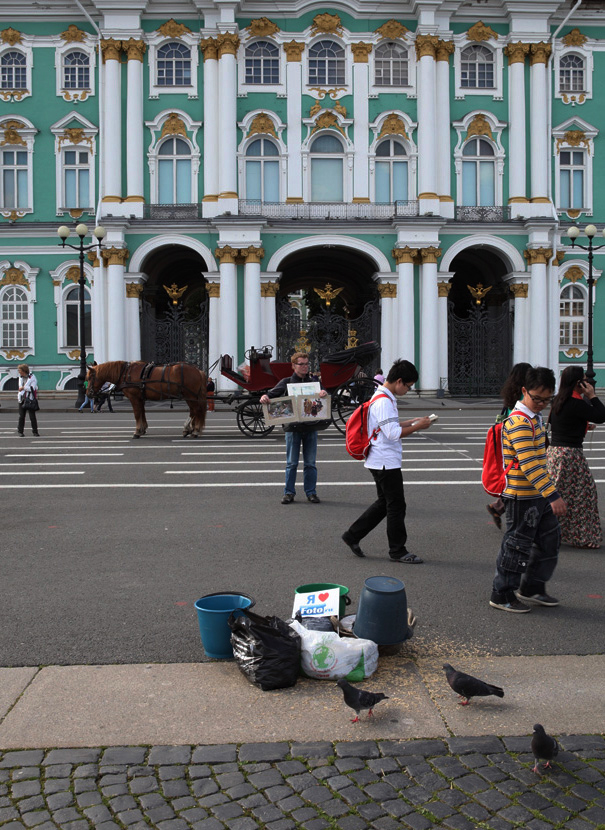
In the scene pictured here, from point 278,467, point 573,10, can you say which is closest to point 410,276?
point 573,10

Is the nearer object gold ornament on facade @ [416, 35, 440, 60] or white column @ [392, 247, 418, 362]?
white column @ [392, 247, 418, 362]

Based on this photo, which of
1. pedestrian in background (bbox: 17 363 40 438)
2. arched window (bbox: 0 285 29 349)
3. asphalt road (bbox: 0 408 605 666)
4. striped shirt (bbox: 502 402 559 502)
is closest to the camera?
asphalt road (bbox: 0 408 605 666)

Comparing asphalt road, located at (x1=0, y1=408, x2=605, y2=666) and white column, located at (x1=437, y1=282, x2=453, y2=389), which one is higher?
white column, located at (x1=437, y1=282, x2=453, y2=389)

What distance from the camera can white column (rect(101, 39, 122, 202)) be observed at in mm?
35344

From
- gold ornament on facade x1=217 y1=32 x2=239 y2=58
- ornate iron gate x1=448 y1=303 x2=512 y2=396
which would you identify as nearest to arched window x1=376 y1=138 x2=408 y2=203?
ornate iron gate x1=448 y1=303 x2=512 y2=396

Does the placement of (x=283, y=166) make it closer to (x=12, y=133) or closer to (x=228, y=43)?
(x=228, y=43)

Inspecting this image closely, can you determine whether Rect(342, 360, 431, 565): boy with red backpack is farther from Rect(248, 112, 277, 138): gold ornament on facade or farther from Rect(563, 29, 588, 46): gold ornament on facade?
Rect(563, 29, 588, 46): gold ornament on facade

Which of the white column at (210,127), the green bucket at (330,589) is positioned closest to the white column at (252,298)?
the white column at (210,127)

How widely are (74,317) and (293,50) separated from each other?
49.0ft

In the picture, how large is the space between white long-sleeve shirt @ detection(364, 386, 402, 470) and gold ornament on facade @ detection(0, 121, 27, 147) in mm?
33960

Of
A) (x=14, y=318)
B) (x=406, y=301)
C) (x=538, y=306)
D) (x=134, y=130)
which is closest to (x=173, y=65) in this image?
(x=134, y=130)

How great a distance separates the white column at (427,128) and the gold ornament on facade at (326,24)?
3.52 meters

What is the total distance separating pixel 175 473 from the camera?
13.5 metres

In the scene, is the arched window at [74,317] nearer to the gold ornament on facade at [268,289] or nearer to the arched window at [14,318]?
the arched window at [14,318]
